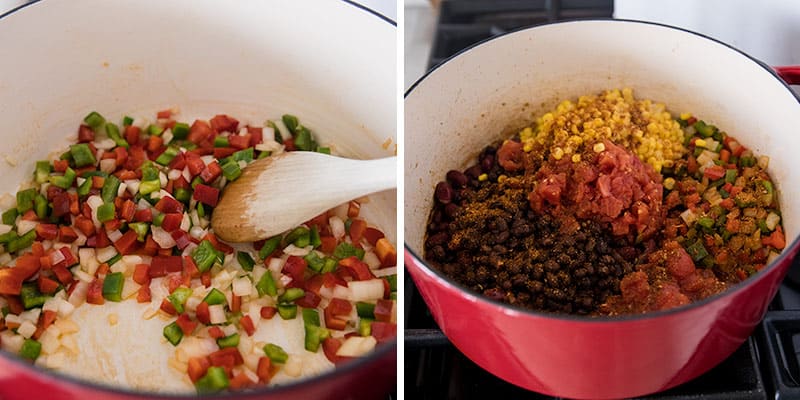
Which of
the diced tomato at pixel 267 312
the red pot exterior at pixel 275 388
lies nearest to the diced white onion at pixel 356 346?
the diced tomato at pixel 267 312

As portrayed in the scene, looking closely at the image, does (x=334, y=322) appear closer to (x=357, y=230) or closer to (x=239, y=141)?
(x=357, y=230)

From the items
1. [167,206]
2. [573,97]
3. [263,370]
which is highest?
[573,97]

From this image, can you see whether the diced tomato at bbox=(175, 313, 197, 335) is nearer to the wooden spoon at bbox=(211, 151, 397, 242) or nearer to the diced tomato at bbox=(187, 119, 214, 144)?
the wooden spoon at bbox=(211, 151, 397, 242)

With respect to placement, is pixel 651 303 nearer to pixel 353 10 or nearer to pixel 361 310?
pixel 361 310

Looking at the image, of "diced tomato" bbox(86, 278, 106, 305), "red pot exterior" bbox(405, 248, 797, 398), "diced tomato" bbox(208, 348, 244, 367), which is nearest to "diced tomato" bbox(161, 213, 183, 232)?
"diced tomato" bbox(86, 278, 106, 305)

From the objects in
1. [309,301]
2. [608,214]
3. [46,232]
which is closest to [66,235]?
[46,232]
